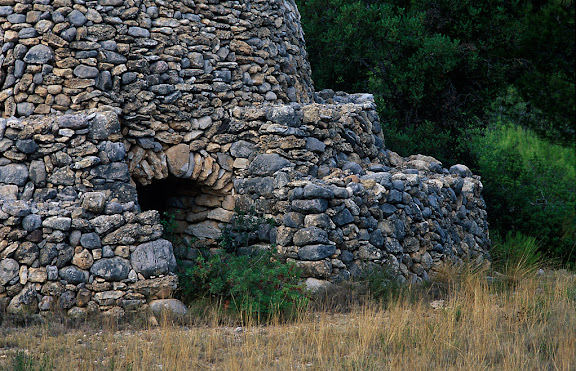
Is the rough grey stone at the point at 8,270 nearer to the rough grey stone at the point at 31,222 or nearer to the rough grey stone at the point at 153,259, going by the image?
the rough grey stone at the point at 31,222

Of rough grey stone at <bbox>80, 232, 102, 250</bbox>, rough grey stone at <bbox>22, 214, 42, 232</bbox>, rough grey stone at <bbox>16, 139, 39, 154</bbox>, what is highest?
rough grey stone at <bbox>16, 139, 39, 154</bbox>

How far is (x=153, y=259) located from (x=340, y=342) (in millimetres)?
2343

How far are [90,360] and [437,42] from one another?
10127mm

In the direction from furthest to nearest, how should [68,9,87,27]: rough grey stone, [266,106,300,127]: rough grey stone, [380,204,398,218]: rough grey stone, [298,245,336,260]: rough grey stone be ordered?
[266,106,300,127]: rough grey stone
[380,204,398,218]: rough grey stone
[68,9,87,27]: rough grey stone
[298,245,336,260]: rough grey stone

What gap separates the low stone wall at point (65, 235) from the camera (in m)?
6.70

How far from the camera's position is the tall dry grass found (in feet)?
17.1

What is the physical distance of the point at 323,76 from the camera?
14523mm

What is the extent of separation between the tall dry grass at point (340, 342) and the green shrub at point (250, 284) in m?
0.19

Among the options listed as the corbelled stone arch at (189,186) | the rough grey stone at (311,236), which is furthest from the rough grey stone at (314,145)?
the rough grey stone at (311,236)

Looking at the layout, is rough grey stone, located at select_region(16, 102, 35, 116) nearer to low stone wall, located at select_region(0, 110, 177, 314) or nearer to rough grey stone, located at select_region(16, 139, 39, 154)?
low stone wall, located at select_region(0, 110, 177, 314)

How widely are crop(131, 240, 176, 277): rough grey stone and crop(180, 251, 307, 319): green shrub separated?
0.39 m

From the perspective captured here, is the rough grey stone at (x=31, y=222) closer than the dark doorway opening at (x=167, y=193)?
Yes

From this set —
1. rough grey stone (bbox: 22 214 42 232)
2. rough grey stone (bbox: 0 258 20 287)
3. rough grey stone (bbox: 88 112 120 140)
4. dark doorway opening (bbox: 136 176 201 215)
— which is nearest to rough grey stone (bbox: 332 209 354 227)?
dark doorway opening (bbox: 136 176 201 215)

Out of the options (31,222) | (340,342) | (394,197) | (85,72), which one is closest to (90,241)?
(31,222)
